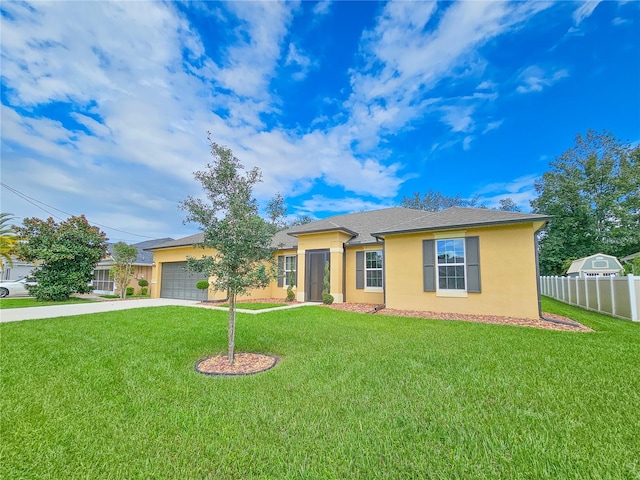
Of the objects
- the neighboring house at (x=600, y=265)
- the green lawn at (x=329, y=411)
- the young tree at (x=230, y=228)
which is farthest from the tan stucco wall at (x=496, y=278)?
the neighboring house at (x=600, y=265)

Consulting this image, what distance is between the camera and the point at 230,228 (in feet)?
14.9

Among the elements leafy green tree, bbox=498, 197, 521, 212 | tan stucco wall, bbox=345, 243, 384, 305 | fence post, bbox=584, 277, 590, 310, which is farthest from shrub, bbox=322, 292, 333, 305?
leafy green tree, bbox=498, 197, 521, 212

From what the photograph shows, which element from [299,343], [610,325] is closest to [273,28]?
[299,343]

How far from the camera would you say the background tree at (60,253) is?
13.6 m

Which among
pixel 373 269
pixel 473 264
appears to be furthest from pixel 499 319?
pixel 373 269

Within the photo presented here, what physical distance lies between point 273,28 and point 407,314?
36.7 feet

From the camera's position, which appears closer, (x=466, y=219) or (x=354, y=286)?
(x=466, y=219)

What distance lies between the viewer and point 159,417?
2.87 metres

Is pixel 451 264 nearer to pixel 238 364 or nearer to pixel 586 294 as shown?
pixel 586 294

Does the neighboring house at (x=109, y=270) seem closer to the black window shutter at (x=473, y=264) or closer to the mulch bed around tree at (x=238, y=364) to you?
the mulch bed around tree at (x=238, y=364)

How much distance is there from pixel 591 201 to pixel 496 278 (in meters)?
25.0

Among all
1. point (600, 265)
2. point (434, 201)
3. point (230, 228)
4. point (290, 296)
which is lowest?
point (290, 296)

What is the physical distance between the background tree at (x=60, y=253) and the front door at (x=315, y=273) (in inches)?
480

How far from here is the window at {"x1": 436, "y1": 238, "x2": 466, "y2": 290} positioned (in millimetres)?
9742
